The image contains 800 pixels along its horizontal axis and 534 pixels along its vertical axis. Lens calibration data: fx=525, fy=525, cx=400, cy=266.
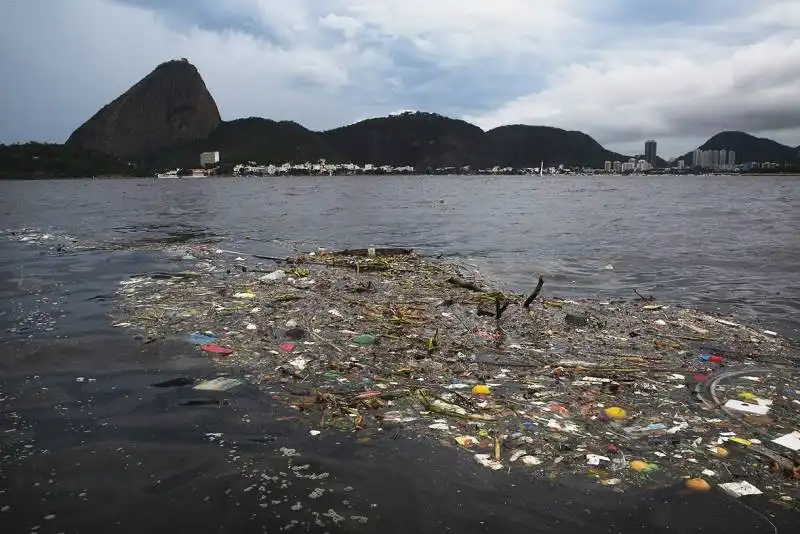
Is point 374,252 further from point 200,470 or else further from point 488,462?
point 200,470

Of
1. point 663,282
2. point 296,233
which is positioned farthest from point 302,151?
point 663,282

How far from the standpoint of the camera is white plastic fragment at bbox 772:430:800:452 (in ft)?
14.1

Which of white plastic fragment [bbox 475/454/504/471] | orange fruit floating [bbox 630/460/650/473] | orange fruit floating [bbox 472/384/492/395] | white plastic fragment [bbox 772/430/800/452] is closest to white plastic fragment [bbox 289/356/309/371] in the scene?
orange fruit floating [bbox 472/384/492/395]

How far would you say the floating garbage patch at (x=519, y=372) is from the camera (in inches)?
163

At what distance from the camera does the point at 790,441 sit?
4.39 metres

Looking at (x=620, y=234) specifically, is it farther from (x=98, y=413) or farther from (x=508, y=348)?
(x=98, y=413)

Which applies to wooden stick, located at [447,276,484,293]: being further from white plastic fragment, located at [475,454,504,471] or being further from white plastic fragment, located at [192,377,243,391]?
white plastic fragment, located at [475,454,504,471]

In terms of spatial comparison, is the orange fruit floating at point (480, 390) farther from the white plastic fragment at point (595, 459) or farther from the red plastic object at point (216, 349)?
the red plastic object at point (216, 349)

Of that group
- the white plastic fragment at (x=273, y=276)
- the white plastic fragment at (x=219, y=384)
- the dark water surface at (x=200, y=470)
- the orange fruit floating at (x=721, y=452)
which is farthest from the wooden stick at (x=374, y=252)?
the orange fruit floating at (x=721, y=452)

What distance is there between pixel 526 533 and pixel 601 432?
1635 millimetres

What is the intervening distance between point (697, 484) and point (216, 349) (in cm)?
519

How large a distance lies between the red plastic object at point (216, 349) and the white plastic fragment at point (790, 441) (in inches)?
221

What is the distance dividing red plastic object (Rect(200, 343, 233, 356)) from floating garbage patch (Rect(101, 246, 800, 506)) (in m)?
0.03

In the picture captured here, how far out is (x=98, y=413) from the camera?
464 centimetres
